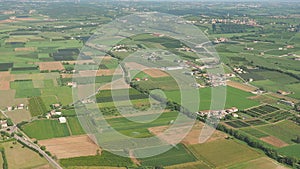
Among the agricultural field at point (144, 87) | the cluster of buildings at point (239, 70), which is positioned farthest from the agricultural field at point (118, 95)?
the cluster of buildings at point (239, 70)

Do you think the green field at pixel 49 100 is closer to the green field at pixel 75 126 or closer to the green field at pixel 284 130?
the green field at pixel 75 126

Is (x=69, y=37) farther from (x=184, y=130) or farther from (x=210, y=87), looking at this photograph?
(x=184, y=130)

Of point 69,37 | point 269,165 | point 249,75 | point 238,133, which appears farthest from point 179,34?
point 269,165

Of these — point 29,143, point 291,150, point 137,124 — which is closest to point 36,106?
point 29,143

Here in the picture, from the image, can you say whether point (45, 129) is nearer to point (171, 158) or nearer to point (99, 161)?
point (99, 161)

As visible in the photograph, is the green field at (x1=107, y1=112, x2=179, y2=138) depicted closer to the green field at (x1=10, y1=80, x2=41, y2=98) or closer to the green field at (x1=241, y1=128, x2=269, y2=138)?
the green field at (x1=241, y1=128, x2=269, y2=138)
